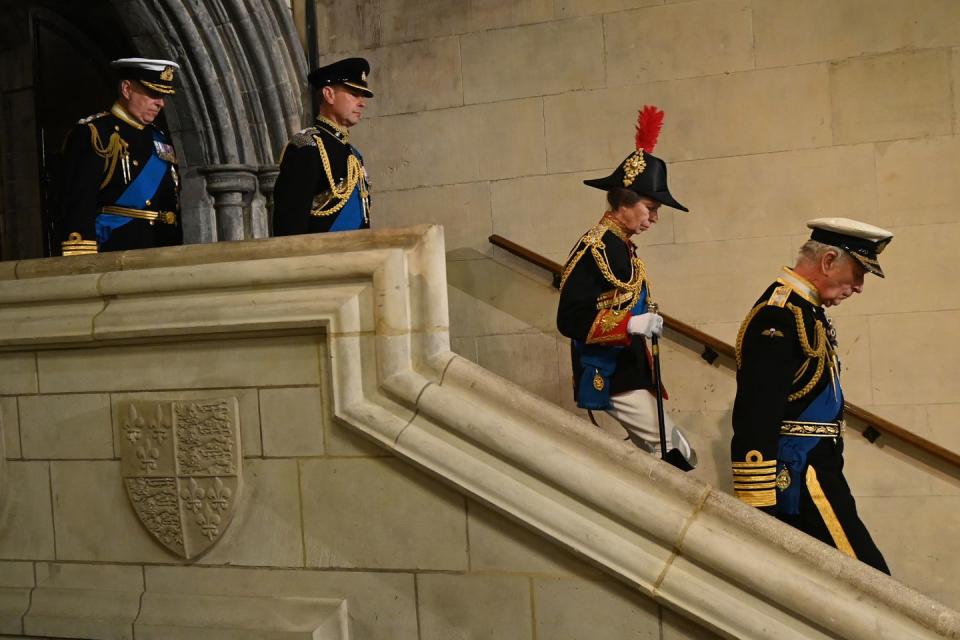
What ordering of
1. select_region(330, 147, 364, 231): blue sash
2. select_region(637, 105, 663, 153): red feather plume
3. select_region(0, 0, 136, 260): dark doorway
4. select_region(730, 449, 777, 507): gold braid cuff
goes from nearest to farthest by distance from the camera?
select_region(730, 449, 777, 507): gold braid cuff
select_region(330, 147, 364, 231): blue sash
select_region(637, 105, 663, 153): red feather plume
select_region(0, 0, 136, 260): dark doorway

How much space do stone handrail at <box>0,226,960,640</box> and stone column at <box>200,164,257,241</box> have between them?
266 cm

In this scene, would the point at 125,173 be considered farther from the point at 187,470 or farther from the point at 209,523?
the point at 209,523

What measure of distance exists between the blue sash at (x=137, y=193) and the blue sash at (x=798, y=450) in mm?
2355

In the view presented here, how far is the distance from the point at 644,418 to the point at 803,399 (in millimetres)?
783

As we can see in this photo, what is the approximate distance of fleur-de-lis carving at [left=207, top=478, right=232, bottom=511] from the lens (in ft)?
9.01

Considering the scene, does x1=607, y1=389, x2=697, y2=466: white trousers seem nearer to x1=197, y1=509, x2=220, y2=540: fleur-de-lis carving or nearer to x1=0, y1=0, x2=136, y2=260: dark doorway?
x1=197, y1=509, x2=220, y2=540: fleur-de-lis carving

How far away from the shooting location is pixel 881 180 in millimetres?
4824

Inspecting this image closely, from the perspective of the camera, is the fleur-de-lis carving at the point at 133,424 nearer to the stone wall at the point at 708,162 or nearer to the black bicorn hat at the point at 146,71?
the black bicorn hat at the point at 146,71

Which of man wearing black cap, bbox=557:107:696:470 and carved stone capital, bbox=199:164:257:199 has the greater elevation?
carved stone capital, bbox=199:164:257:199

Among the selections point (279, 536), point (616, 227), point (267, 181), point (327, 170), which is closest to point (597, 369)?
point (616, 227)

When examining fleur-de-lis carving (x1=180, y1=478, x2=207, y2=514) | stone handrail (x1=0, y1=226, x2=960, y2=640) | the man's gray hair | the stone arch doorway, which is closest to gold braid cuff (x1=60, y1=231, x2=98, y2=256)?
stone handrail (x1=0, y1=226, x2=960, y2=640)

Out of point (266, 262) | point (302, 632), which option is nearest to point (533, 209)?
point (266, 262)

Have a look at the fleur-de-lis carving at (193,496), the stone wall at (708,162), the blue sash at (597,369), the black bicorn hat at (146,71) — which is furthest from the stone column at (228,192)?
the fleur-de-lis carving at (193,496)

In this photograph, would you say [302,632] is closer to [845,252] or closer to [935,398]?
[845,252]
